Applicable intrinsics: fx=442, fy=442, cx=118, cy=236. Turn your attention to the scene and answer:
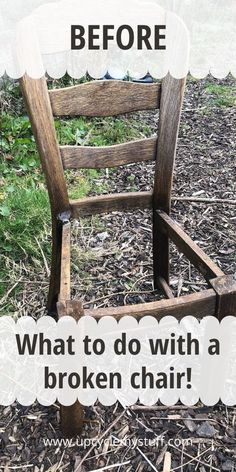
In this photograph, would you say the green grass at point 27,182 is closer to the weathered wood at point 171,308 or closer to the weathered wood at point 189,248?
the weathered wood at point 189,248

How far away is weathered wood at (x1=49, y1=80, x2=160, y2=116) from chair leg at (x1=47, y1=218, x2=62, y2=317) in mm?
304

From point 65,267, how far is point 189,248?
0.31 m

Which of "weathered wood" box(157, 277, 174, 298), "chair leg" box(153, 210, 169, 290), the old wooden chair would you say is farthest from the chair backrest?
"weathered wood" box(157, 277, 174, 298)

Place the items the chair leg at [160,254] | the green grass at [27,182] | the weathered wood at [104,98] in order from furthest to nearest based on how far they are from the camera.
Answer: the green grass at [27,182], the chair leg at [160,254], the weathered wood at [104,98]

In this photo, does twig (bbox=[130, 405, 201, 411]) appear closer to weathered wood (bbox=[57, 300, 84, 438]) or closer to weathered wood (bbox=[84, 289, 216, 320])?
weathered wood (bbox=[57, 300, 84, 438])

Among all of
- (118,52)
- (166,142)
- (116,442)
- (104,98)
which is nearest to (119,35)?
(104,98)

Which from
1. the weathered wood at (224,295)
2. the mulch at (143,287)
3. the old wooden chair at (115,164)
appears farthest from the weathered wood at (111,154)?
the mulch at (143,287)

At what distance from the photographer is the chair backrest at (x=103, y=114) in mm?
1055

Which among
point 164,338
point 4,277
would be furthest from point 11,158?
point 164,338

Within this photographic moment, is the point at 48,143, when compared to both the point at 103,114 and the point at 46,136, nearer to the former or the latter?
the point at 46,136

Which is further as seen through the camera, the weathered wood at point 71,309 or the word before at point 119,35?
the word before at point 119,35

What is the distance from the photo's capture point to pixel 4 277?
167 cm

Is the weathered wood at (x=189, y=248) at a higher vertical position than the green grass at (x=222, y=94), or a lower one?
higher

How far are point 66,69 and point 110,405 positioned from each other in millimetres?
2445
